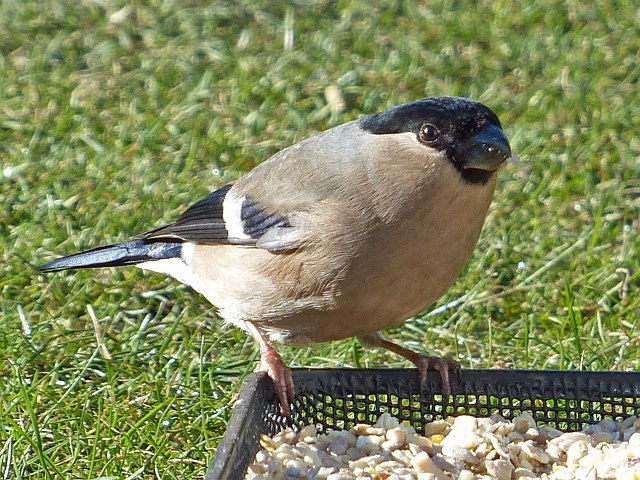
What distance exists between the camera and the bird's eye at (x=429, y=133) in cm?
312

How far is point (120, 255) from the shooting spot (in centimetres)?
388

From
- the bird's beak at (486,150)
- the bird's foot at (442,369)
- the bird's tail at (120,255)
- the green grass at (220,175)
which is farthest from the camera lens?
the bird's tail at (120,255)

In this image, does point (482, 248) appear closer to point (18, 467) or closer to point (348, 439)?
point (348, 439)

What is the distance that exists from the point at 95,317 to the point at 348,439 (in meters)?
1.32

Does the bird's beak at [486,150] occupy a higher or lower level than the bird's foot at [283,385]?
higher

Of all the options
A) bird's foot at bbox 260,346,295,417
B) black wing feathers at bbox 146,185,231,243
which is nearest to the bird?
bird's foot at bbox 260,346,295,417

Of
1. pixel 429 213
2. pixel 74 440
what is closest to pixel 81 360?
pixel 74 440

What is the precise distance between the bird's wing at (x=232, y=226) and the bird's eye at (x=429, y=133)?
480mm

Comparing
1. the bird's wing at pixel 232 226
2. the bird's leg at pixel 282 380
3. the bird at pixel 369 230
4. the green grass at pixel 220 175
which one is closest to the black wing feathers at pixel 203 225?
the bird's wing at pixel 232 226

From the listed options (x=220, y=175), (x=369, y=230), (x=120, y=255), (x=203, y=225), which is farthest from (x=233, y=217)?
(x=220, y=175)

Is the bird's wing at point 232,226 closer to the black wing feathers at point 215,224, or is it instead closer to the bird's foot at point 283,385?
the black wing feathers at point 215,224

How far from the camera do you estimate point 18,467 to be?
305cm

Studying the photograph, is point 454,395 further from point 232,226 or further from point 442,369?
point 232,226

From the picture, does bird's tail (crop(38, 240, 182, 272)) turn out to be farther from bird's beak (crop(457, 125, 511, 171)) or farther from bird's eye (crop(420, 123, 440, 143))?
bird's beak (crop(457, 125, 511, 171))
